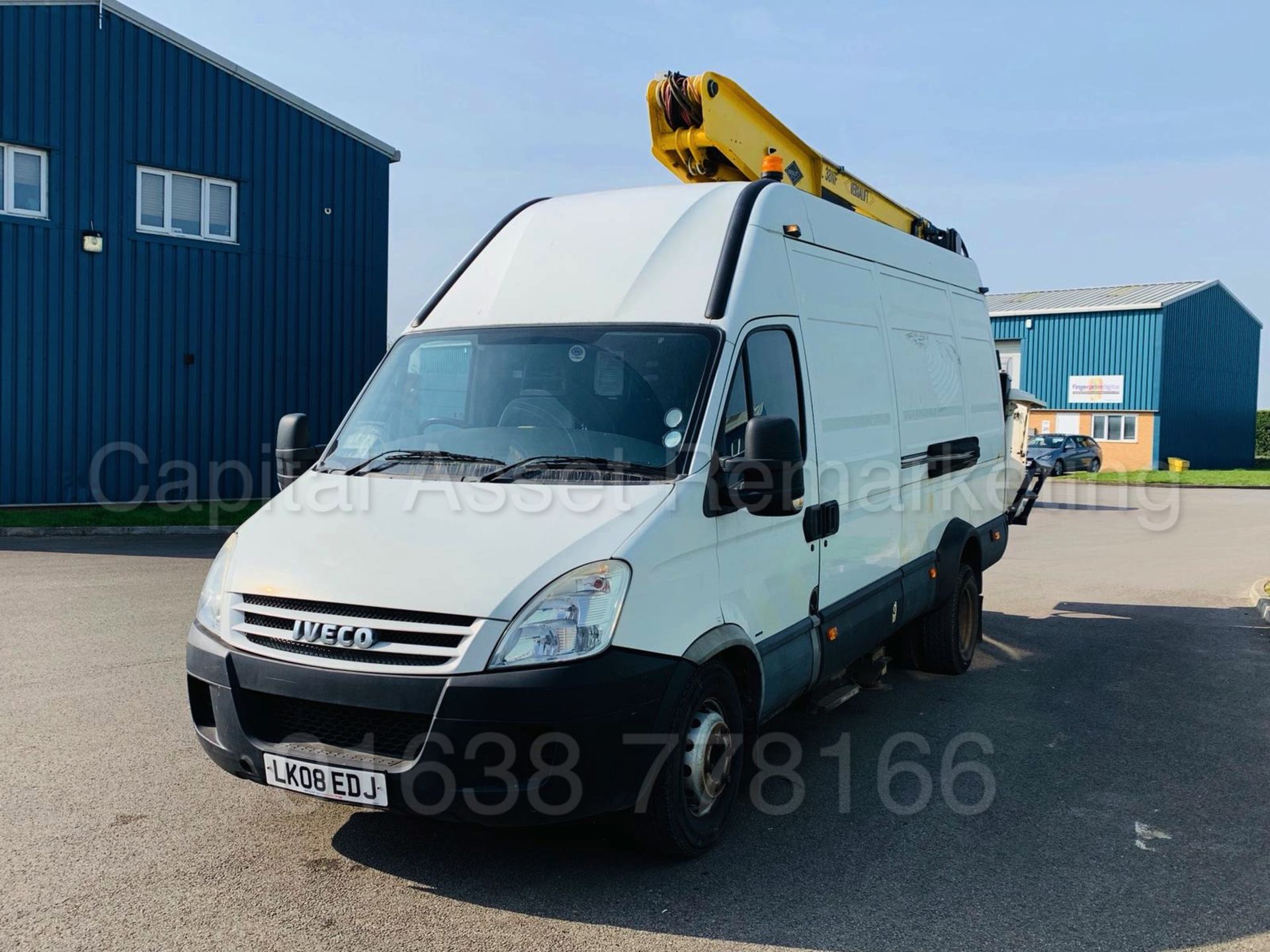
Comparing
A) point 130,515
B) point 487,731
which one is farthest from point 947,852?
point 130,515

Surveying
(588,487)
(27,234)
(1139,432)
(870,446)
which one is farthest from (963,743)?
(1139,432)

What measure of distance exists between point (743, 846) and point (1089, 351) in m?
45.7

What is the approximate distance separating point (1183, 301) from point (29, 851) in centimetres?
4884

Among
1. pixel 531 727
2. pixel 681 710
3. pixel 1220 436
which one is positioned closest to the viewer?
pixel 531 727

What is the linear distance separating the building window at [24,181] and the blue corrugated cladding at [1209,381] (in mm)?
39836

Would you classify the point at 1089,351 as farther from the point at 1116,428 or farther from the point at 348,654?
the point at 348,654

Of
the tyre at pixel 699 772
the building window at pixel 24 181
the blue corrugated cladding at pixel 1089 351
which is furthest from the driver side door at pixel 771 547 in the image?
the blue corrugated cladding at pixel 1089 351

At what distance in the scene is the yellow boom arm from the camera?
757 cm

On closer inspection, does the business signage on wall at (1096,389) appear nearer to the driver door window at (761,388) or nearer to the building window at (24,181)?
the building window at (24,181)

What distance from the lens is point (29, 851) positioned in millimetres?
4375

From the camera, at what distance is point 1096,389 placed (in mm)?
45875

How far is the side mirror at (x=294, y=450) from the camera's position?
213 inches

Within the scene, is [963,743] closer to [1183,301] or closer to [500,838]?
[500,838]

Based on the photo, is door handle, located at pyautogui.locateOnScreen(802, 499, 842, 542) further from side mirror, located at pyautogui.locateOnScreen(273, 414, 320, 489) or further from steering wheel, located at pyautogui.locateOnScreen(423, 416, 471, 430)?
side mirror, located at pyautogui.locateOnScreen(273, 414, 320, 489)
